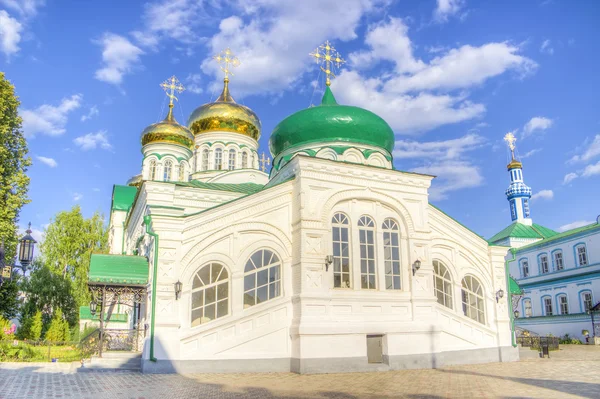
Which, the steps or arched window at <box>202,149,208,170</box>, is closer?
the steps

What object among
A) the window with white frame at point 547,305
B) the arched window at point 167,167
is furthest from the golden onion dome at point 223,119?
the window with white frame at point 547,305

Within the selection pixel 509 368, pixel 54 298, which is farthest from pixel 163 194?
pixel 54 298

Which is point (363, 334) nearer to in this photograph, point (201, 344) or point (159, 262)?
point (201, 344)

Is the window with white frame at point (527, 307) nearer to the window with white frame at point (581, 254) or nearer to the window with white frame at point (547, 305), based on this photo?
the window with white frame at point (547, 305)

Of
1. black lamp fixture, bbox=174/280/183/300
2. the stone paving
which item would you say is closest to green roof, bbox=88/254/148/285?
black lamp fixture, bbox=174/280/183/300

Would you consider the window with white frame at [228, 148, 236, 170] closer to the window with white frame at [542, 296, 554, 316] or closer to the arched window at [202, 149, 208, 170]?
the arched window at [202, 149, 208, 170]

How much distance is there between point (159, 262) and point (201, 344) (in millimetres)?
2254

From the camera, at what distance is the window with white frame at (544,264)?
29837 millimetres

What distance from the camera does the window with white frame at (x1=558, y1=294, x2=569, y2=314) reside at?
91.7 ft

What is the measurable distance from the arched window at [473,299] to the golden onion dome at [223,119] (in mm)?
13477

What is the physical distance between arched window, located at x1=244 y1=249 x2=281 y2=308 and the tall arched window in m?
2.37

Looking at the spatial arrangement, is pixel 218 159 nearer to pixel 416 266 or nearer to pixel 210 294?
pixel 210 294

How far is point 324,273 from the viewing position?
12.8 m

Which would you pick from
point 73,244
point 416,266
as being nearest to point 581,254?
A: point 416,266
